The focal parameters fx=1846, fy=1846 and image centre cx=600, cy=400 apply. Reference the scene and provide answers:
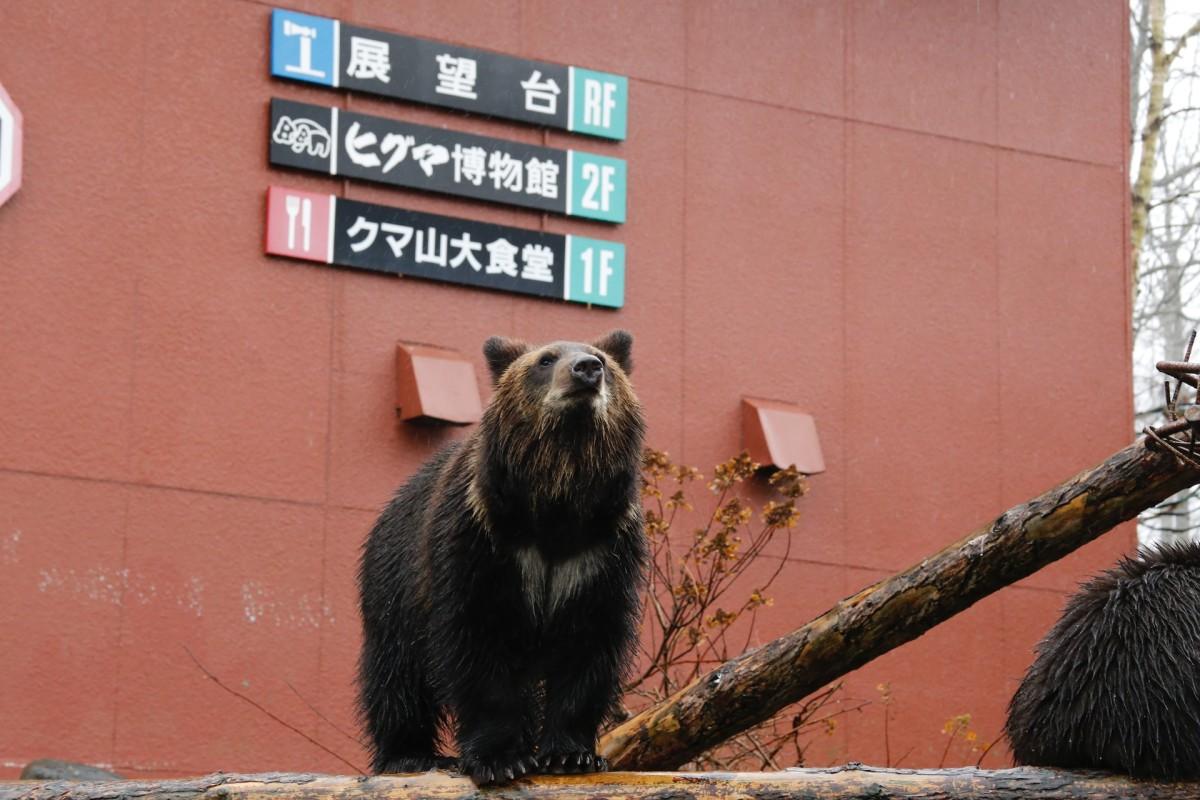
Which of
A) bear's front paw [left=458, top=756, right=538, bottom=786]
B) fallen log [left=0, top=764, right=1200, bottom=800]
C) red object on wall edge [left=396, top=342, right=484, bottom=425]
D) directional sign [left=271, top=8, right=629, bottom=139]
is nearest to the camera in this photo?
fallen log [left=0, top=764, right=1200, bottom=800]

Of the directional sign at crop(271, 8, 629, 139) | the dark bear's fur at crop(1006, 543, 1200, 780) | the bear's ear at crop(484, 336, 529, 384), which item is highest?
the directional sign at crop(271, 8, 629, 139)

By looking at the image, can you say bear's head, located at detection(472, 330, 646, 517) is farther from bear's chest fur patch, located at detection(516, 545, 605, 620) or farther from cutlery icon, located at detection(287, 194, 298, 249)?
cutlery icon, located at detection(287, 194, 298, 249)

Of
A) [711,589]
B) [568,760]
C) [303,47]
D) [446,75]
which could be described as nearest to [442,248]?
[446,75]

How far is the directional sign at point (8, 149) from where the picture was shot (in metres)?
10.9

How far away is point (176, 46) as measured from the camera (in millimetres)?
11719

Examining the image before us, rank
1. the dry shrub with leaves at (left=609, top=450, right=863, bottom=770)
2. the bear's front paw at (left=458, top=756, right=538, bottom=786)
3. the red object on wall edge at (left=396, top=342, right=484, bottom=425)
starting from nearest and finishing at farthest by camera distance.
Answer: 1. the bear's front paw at (left=458, top=756, right=538, bottom=786)
2. the dry shrub with leaves at (left=609, top=450, right=863, bottom=770)
3. the red object on wall edge at (left=396, top=342, right=484, bottom=425)

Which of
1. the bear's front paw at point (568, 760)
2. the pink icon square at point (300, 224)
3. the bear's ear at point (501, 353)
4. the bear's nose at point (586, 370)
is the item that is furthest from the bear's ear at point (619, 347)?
the pink icon square at point (300, 224)

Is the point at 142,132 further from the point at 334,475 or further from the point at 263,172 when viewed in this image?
the point at 334,475

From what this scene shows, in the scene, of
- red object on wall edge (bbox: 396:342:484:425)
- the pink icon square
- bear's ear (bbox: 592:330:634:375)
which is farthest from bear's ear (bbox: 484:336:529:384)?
the pink icon square

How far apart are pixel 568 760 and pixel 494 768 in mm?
252

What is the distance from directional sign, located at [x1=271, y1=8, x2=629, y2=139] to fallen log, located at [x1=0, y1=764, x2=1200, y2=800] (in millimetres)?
7207

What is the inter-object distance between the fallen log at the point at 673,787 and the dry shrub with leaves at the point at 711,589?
8.24ft

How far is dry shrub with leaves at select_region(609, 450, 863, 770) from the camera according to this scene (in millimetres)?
9297

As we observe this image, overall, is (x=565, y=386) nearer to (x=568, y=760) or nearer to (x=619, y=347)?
(x=619, y=347)
